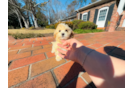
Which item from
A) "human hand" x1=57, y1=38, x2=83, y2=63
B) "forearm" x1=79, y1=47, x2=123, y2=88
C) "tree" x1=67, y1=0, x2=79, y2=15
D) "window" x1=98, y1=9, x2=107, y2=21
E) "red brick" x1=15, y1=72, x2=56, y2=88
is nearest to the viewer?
"forearm" x1=79, y1=47, x2=123, y2=88

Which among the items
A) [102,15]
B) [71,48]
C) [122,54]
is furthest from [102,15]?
[71,48]

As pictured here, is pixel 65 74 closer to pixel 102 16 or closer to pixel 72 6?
pixel 102 16

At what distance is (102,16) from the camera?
8.66 meters

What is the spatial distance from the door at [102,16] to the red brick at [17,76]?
1063cm

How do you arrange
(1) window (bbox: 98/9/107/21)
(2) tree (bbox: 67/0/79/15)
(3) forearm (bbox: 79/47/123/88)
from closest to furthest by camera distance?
(3) forearm (bbox: 79/47/123/88), (1) window (bbox: 98/9/107/21), (2) tree (bbox: 67/0/79/15)

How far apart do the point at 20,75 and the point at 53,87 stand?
534 millimetres

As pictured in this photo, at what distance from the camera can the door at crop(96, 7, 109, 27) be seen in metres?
8.21

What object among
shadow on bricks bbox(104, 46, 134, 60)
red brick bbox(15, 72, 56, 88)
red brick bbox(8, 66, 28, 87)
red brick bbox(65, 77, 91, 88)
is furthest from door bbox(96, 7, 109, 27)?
red brick bbox(8, 66, 28, 87)

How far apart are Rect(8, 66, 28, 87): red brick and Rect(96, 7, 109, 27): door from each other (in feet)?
34.9

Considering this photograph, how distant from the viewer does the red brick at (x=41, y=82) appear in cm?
68

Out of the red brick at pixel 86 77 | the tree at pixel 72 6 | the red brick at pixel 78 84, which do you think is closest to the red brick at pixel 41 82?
the red brick at pixel 78 84

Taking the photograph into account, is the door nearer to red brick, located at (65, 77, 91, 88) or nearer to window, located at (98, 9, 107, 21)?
window, located at (98, 9, 107, 21)

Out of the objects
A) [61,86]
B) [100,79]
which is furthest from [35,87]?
[100,79]

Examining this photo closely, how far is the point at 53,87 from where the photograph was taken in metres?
0.67
